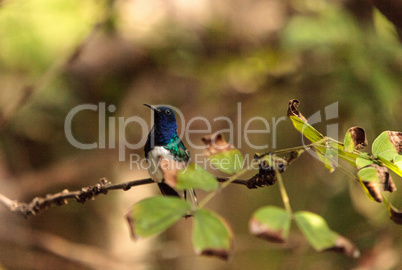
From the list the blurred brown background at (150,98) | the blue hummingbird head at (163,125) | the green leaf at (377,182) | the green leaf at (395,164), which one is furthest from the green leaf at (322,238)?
the blurred brown background at (150,98)

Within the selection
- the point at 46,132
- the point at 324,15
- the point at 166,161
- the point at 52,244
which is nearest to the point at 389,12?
the point at 324,15

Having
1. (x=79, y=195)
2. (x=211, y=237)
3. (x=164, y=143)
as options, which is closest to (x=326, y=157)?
(x=211, y=237)

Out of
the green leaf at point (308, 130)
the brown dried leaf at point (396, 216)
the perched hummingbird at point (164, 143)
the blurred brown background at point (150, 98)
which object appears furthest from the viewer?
the blurred brown background at point (150, 98)

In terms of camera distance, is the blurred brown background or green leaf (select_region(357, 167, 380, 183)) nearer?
green leaf (select_region(357, 167, 380, 183))

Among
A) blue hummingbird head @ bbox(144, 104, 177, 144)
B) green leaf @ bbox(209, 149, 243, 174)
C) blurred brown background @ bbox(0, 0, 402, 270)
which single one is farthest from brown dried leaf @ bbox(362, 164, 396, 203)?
blurred brown background @ bbox(0, 0, 402, 270)

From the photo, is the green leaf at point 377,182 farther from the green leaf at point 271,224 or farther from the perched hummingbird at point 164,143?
the perched hummingbird at point 164,143

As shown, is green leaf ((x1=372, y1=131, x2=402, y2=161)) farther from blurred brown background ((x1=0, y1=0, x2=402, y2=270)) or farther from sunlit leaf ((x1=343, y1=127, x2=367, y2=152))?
blurred brown background ((x1=0, y1=0, x2=402, y2=270))

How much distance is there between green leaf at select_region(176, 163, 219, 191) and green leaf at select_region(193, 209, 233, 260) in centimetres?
7

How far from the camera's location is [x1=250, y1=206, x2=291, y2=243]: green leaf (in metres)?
0.55

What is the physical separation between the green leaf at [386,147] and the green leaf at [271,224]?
30cm

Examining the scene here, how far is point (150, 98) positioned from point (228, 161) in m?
2.15

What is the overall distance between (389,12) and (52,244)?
1.89 meters

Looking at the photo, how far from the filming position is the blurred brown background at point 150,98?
7.55ft

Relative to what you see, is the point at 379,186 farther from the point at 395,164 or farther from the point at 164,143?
the point at 164,143
